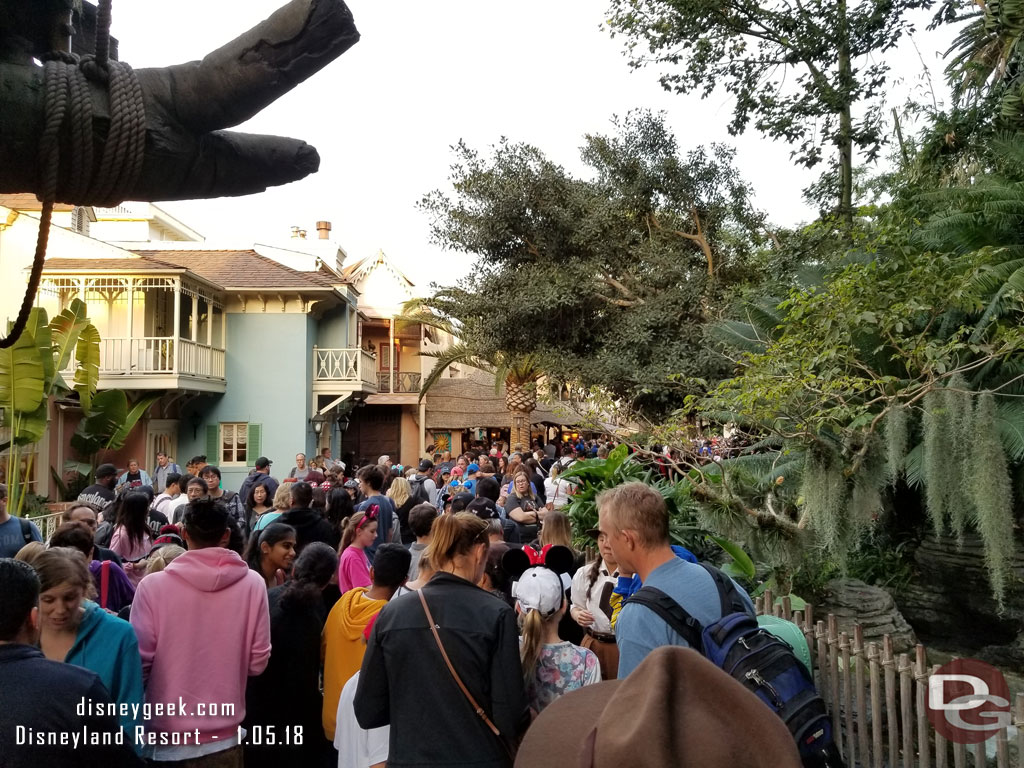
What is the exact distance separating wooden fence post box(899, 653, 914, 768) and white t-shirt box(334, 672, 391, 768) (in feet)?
8.48

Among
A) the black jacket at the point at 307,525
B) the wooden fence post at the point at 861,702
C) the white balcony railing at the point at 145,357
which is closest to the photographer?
the wooden fence post at the point at 861,702

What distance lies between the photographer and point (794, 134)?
35.3 feet

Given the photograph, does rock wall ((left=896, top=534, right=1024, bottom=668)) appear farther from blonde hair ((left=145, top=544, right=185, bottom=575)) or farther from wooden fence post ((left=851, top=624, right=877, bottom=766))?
blonde hair ((left=145, top=544, right=185, bottom=575))

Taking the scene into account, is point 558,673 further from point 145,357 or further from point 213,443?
point 213,443

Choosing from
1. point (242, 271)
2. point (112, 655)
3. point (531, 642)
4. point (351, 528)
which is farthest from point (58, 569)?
point (242, 271)

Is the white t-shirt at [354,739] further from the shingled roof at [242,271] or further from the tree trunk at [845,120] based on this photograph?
the shingled roof at [242,271]

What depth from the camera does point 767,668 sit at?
247cm

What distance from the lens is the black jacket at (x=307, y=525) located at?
20.1ft

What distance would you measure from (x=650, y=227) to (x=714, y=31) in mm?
7119

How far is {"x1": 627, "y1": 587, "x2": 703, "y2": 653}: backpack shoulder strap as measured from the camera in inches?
104

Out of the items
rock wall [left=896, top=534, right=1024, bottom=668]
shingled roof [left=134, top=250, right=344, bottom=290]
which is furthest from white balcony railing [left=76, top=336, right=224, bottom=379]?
rock wall [left=896, top=534, right=1024, bottom=668]

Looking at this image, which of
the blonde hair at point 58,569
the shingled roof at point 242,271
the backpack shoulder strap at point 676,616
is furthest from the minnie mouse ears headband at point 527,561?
the shingled roof at point 242,271

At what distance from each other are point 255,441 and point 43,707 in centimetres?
2127

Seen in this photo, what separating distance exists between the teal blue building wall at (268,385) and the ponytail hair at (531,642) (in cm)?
2039
